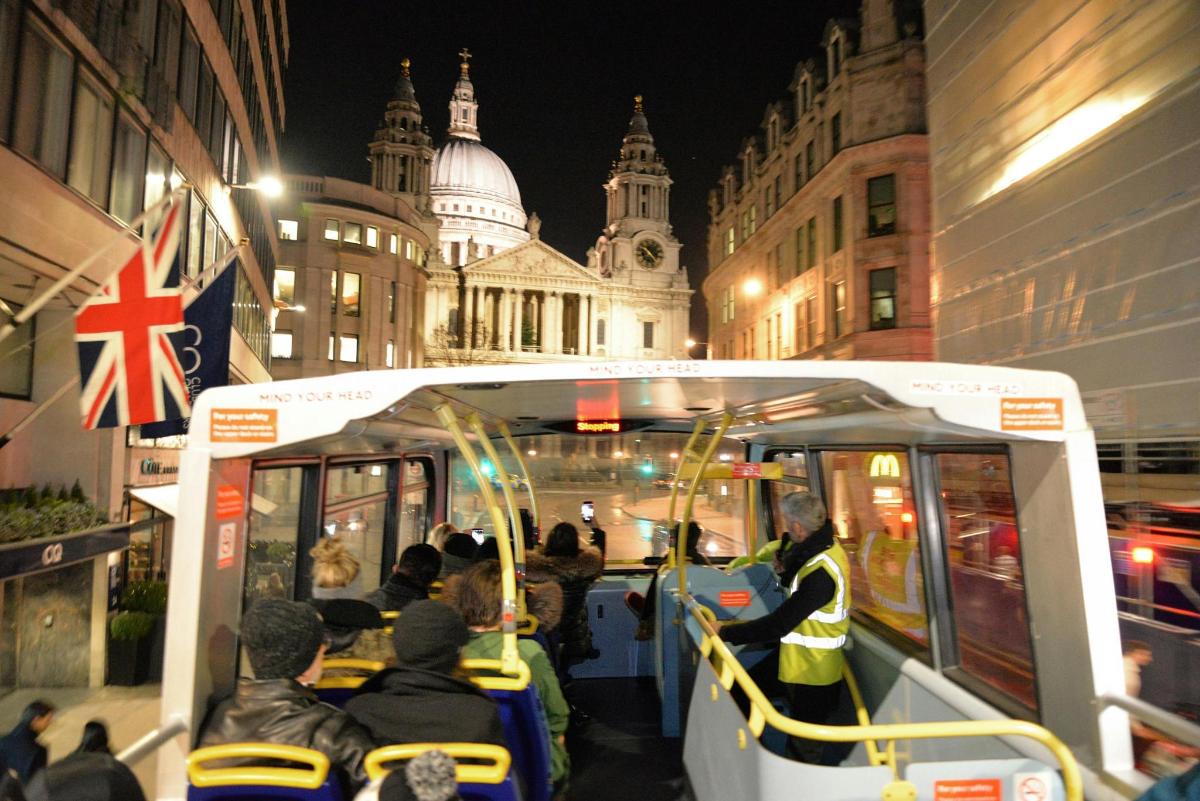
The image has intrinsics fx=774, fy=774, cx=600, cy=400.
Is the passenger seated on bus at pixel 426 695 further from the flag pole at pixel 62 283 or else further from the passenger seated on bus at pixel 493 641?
the flag pole at pixel 62 283

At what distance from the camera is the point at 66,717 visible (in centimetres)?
873

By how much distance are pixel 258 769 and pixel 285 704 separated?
23 centimetres

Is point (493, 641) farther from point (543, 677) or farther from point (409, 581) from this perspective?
point (409, 581)

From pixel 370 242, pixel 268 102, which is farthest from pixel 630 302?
pixel 268 102

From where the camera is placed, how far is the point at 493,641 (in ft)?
12.8

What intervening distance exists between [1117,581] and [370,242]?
5492cm

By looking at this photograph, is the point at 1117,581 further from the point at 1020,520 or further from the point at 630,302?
the point at 630,302

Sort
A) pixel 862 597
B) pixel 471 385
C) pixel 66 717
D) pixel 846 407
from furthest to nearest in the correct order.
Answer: pixel 66 717 → pixel 862 597 → pixel 846 407 → pixel 471 385

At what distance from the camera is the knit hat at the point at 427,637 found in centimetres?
309

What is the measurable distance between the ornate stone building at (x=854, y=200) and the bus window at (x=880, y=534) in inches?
964

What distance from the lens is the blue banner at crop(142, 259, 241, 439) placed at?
1011 centimetres

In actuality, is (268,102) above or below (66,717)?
above

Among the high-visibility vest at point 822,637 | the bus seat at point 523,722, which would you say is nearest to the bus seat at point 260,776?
the bus seat at point 523,722

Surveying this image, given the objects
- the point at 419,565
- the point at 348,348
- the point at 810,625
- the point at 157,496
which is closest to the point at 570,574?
the point at 419,565
